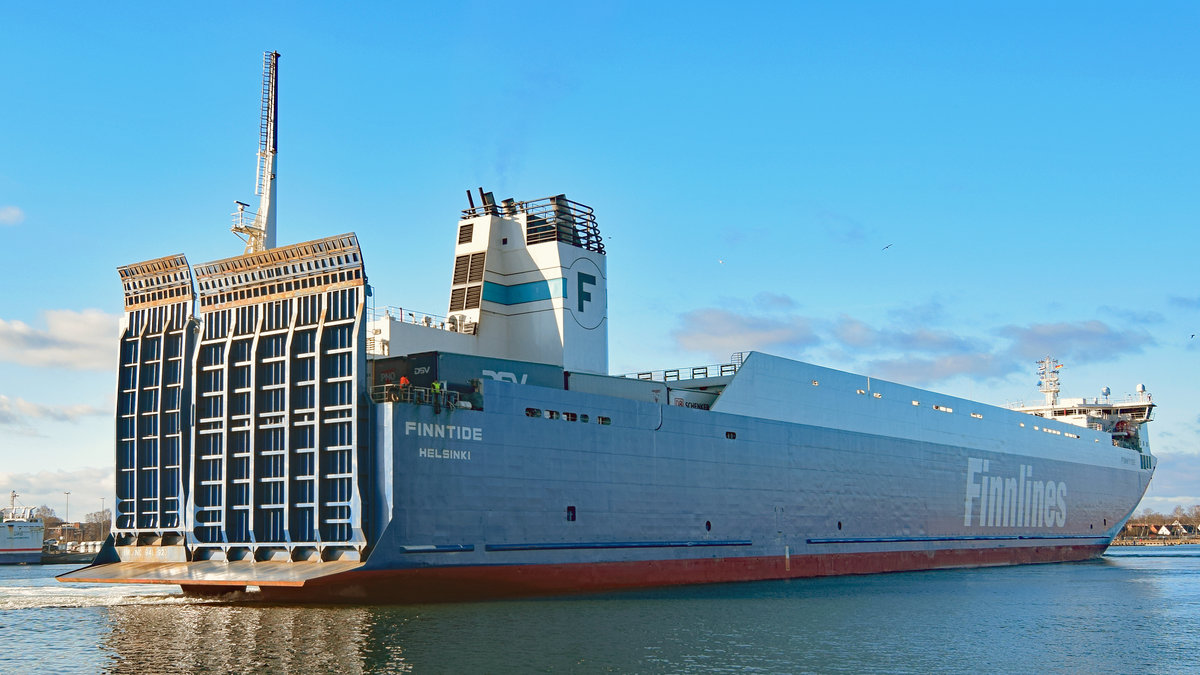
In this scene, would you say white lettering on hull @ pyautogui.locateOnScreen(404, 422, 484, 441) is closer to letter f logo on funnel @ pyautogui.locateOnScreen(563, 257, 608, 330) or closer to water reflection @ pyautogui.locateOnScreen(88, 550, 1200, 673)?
water reflection @ pyautogui.locateOnScreen(88, 550, 1200, 673)

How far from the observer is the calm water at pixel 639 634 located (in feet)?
60.8

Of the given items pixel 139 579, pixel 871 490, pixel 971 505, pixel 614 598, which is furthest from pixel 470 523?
pixel 971 505

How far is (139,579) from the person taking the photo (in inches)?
1080

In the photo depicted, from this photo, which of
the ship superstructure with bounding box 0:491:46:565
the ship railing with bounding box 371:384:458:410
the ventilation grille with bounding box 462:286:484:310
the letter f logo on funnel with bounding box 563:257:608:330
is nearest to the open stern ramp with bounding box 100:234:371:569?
the ship railing with bounding box 371:384:458:410

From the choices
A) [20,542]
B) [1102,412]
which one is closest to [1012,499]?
[1102,412]

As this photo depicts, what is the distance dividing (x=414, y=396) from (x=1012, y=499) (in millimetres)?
33386

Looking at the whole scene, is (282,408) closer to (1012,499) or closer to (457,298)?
(457,298)

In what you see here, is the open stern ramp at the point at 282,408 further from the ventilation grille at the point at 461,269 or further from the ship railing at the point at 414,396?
the ventilation grille at the point at 461,269

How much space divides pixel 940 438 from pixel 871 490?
21.1 feet

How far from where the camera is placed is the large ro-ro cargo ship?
84.1 feet

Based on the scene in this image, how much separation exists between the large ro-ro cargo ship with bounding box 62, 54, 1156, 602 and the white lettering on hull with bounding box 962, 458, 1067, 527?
7.46m

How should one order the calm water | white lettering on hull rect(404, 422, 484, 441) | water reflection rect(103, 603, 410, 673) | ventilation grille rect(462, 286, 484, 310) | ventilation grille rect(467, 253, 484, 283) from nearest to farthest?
water reflection rect(103, 603, 410, 673), the calm water, white lettering on hull rect(404, 422, 484, 441), ventilation grille rect(462, 286, 484, 310), ventilation grille rect(467, 253, 484, 283)

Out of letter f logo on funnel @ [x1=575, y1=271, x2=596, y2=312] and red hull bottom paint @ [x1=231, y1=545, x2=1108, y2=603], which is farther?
letter f logo on funnel @ [x1=575, y1=271, x2=596, y2=312]

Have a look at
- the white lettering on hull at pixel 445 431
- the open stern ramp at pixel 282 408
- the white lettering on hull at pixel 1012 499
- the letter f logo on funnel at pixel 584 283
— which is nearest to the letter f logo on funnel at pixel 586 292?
the letter f logo on funnel at pixel 584 283
